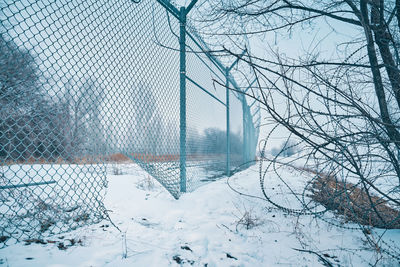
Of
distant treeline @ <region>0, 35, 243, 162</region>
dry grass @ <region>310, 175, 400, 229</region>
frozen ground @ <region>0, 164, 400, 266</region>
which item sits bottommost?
frozen ground @ <region>0, 164, 400, 266</region>

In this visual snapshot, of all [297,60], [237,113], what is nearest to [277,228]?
[297,60]

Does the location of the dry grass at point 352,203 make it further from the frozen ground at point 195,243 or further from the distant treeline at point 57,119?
the distant treeline at point 57,119

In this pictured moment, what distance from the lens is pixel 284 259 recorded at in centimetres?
154

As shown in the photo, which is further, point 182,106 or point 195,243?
point 182,106

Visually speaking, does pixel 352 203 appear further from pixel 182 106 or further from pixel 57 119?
pixel 57 119

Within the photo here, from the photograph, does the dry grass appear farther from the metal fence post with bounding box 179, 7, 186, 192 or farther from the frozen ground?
the metal fence post with bounding box 179, 7, 186, 192

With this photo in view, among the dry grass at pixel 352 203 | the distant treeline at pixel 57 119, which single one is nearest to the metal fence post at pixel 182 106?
the distant treeline at pixel 57 119

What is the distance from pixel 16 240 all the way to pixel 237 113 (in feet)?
20.4

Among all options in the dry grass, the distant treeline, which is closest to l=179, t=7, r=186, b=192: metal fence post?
the distant treeline

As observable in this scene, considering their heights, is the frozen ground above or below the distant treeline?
below

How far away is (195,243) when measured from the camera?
1775 mm

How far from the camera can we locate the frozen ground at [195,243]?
1.46 m

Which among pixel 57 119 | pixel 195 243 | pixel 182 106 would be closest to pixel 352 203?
pixel 195 243

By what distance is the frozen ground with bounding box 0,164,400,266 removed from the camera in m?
1.46
